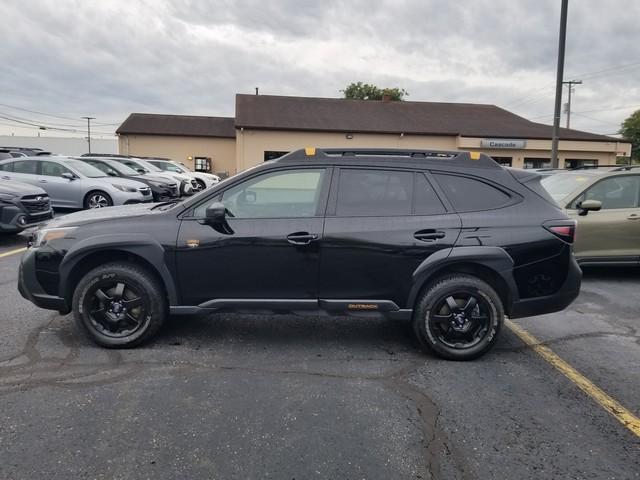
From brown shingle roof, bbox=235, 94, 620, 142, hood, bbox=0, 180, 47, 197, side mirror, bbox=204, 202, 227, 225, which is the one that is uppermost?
brown shingle roof, bbox=235, 94, 620, 142

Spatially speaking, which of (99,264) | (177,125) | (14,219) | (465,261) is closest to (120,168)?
(14,219)

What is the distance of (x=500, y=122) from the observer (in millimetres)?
30859

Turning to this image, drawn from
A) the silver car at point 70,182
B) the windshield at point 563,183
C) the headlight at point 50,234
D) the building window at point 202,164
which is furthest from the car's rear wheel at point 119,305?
the building window at point 202,164

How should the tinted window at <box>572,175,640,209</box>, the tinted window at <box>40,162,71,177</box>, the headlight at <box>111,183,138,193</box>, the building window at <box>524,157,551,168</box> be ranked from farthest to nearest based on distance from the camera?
the building window at <box>524,157,551,168</box>, the tinted window at <box>40,162,71,177</box>, the headlight at <box>111,183,138,193</box>, the tinted window at <box>572,175,640,209</box>

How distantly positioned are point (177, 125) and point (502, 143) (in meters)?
21.6

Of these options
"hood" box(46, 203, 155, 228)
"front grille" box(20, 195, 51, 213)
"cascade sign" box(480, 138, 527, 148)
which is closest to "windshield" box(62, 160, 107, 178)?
"front grille" box(20, 195, 51, 213)

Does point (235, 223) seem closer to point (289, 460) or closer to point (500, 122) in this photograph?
point (289, 460)

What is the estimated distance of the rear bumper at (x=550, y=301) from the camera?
4059mm

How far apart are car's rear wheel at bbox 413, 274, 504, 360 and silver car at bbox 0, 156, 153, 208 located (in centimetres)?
984

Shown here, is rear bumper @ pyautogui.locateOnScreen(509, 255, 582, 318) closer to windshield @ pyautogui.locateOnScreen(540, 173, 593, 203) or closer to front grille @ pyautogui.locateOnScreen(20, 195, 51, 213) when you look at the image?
windshield @ pyautogui.locateOnScreen(540, 173, 593, 203)

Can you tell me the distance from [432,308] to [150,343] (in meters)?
2.47

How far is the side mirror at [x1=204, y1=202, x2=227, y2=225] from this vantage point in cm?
384

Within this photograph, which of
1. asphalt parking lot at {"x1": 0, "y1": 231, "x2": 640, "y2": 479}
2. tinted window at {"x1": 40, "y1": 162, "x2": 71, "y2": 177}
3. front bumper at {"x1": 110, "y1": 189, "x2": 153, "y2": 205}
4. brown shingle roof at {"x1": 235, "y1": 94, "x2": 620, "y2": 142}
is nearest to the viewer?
asphalt parking lot at {"x1": 0, "y1": 231, "x2": 640, "y2": 479}

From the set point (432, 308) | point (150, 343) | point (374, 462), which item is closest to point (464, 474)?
point (374, 462)
